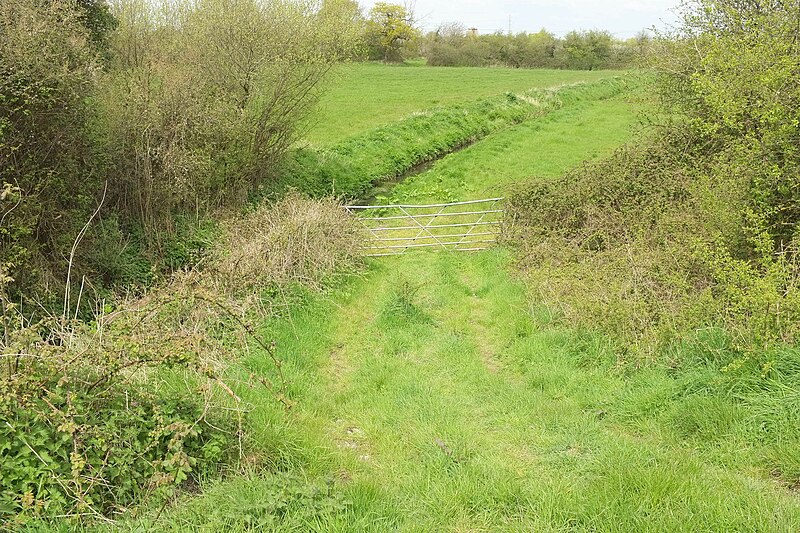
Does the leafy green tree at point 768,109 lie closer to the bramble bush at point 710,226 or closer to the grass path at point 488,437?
the bramble bush at point 710,226

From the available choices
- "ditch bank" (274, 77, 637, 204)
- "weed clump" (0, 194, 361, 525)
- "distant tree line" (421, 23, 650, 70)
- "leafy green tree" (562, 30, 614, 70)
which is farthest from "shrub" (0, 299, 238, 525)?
"leafy green tree" (562, 30, 614, 70)

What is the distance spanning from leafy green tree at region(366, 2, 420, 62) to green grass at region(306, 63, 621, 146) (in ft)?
15.5

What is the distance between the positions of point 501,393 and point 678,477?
2477 mm

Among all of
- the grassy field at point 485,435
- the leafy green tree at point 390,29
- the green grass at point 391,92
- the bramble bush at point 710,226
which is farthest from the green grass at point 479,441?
the leafy green tree at point 390,29

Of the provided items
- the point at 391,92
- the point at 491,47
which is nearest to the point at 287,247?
the point at 391,92

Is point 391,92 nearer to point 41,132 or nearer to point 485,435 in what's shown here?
point 41,132

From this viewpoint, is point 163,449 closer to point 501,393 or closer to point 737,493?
point 501,393

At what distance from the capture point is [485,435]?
554 centimetres

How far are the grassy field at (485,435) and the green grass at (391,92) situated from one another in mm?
12424

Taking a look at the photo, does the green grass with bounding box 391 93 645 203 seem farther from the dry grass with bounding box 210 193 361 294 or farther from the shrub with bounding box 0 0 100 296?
the shrub with bounding box 0 0 100 296

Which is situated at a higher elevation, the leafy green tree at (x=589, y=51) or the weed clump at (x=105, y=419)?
the leafy green tree at (x=589, y=51)

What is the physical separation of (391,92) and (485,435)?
1296 inches

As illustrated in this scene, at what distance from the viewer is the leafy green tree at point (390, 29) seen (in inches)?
2216

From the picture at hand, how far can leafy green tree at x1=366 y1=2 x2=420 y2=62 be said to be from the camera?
56.3 meters
